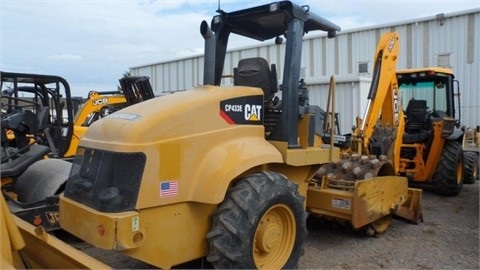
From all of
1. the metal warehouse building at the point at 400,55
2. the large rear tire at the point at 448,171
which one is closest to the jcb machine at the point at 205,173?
the large rear tire at the point at 448,171

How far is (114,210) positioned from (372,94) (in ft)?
14.0

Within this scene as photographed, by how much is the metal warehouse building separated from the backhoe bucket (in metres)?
6.16

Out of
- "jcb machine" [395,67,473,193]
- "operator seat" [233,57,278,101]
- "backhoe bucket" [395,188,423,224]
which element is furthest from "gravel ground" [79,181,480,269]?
"operator seat" [233,57,278,101]

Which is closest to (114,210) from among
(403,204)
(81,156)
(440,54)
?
(81,156)

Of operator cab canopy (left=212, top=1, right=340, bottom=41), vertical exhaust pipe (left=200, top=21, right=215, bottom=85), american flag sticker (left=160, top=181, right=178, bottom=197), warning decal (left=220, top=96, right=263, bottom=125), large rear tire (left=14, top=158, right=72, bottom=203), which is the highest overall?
operator cab canopy (left=212, top=1, right=340, bottom=41)

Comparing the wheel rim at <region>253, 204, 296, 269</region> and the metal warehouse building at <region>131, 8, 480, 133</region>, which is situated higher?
the metal warehouse building at <region>131, 8, 480, 133</region>

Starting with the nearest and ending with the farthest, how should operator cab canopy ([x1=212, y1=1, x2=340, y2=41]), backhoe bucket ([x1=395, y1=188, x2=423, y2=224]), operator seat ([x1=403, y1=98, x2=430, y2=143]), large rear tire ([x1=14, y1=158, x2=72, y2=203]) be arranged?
operator cab canopy ([x1=212, y1=1, x2=340, y2=41]) → large rear tire ([x1=14, y1=158, x2=72, y2=203]) → backhoe bucket ([x1=395, y1=188, x2=423, y2=224]) → operator seat ([x1=403, y1=98, x2=430, y2=143])

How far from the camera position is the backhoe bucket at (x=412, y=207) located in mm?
5789

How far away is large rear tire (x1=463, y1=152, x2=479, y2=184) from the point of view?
29.0 ft

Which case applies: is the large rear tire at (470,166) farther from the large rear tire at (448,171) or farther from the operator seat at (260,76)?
the operator seat at (260,76)

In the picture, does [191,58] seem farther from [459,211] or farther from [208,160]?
[208,160]

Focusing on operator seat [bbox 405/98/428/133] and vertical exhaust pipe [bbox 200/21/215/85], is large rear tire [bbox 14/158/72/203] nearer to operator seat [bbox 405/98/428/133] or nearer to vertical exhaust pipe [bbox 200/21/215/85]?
vertical exhaust pipe [bbox 200/21/215/85]

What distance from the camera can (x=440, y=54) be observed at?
37.8ft

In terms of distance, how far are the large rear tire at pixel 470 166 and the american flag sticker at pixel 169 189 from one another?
296 inches
